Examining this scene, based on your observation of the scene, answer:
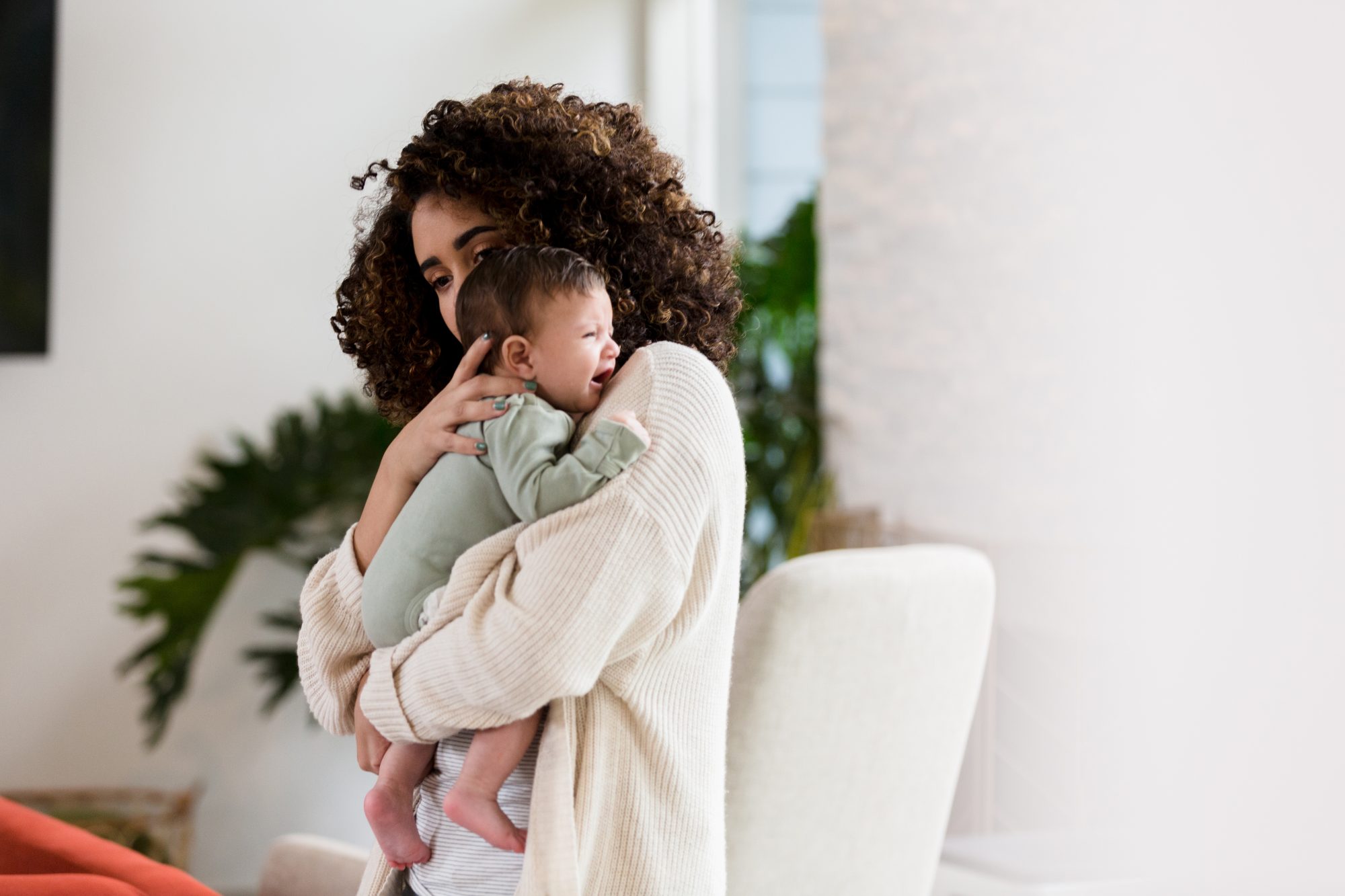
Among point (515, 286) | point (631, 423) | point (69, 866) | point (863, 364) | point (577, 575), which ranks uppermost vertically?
point (863, 364)

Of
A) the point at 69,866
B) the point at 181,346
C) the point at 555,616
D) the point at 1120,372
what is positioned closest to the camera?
the point at 555,616

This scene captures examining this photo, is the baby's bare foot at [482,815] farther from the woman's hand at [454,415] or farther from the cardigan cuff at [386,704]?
the woman's hand at [454,415]

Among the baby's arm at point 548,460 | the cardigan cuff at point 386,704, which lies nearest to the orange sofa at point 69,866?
the cardigan cuff at point 386,704

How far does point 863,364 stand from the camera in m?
3.26

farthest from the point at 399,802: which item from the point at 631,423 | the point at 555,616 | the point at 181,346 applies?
the point at 181,346

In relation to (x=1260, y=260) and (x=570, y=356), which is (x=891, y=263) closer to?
(x=1260, y=260)

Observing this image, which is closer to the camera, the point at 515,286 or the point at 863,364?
the point at 515,286

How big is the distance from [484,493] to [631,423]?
0.13 meters

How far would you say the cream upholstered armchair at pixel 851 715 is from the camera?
143cm

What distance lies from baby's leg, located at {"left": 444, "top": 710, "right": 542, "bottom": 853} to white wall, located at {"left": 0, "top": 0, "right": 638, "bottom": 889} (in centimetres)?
281

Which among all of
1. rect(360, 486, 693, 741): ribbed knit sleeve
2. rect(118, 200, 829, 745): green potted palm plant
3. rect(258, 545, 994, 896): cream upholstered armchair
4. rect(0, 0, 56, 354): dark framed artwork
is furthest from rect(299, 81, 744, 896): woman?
rect(0, 0, 56, 354): dark framed artwork

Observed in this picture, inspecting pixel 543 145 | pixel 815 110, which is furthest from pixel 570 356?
pixel 815 110

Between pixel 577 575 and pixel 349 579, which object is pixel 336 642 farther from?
pixel 577 575

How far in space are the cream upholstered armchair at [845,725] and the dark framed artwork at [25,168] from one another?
2.28m
